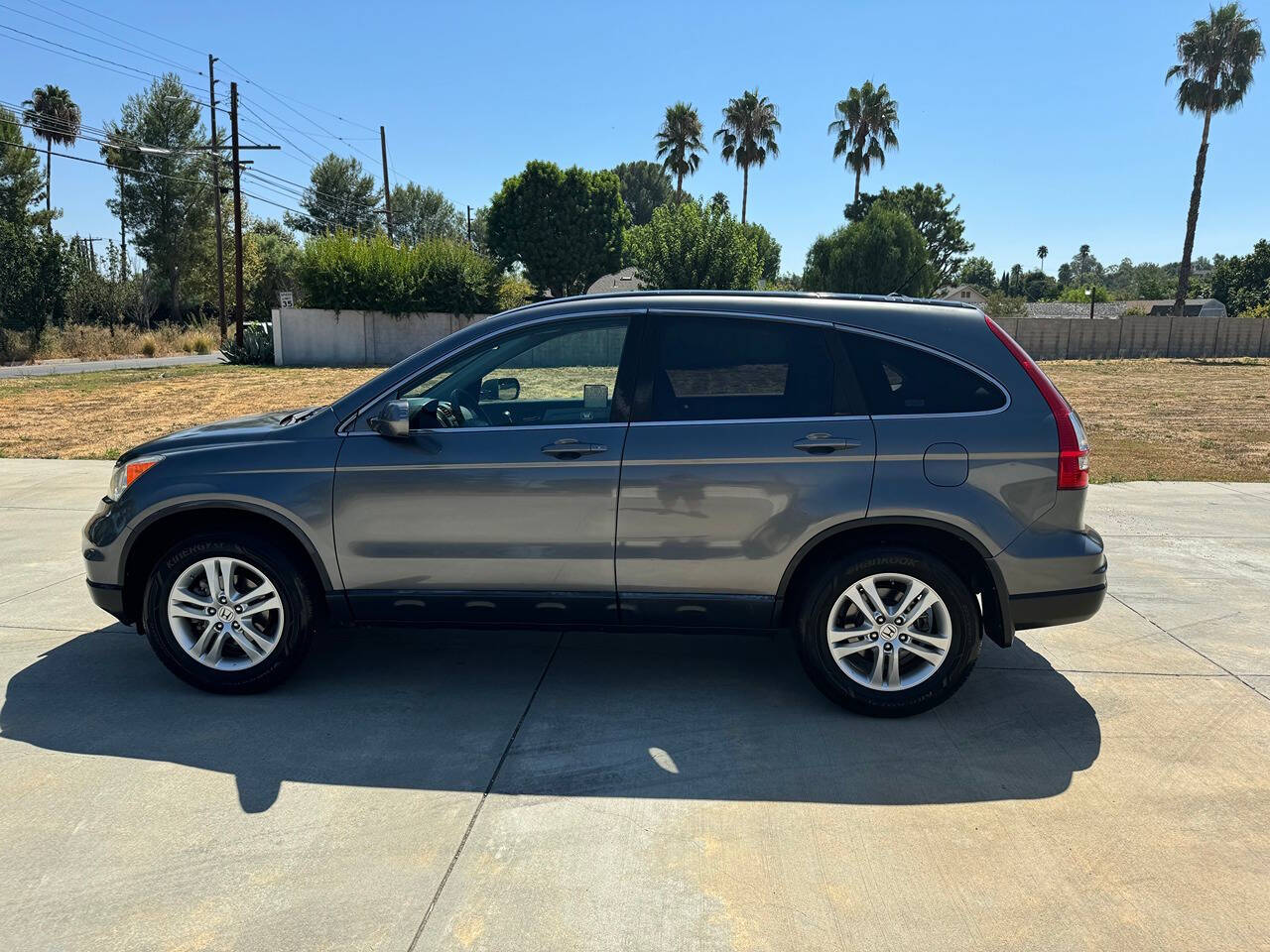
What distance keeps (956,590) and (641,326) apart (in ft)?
6.01

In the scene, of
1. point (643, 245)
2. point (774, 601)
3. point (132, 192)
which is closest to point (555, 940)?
point (774, 601)

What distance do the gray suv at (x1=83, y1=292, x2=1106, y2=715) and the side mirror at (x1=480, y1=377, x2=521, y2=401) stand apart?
0.33 feet

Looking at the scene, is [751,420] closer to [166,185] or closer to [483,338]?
[483,338]

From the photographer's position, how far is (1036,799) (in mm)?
3553

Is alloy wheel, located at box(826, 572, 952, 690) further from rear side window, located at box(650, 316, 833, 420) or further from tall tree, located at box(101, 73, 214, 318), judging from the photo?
tall tree, located at box(101, 73, 214, 318)

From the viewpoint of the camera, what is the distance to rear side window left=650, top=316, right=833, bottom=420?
4.15 metres

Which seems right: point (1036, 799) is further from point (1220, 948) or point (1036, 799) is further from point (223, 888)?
point (223, 888)

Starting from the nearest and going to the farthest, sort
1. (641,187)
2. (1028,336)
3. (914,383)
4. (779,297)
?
(914,383) → (779,297) → (1028,336) → (641,187)

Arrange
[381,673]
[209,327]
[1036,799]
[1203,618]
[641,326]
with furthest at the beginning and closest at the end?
[209,327] → [1203,618] → [381,673] → [641,326] → [1036,799]

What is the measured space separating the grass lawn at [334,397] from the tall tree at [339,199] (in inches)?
1492

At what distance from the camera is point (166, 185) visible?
49.6 m

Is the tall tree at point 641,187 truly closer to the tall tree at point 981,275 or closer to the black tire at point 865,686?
the tall tree at point 981,275

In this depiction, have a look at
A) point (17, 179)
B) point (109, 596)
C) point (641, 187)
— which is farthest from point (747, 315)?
point (641, 187)

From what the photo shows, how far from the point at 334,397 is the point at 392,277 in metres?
17.1
